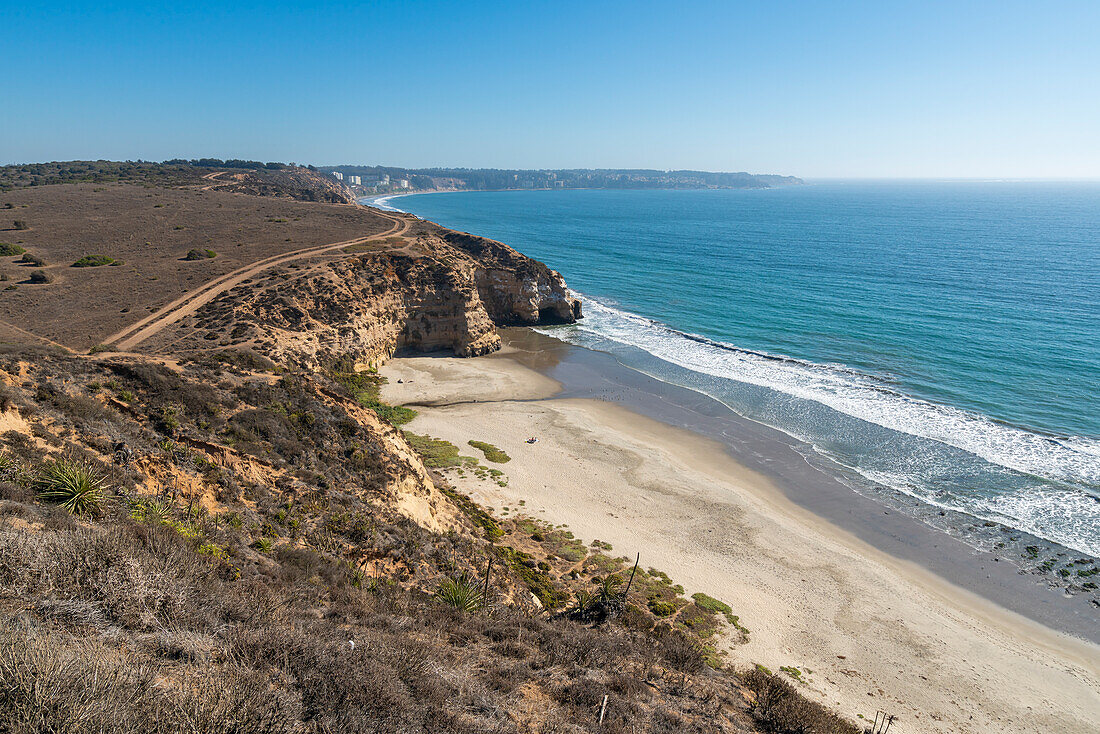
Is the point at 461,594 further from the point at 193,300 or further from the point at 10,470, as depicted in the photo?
the point at 193,300

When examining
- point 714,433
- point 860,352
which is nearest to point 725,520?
point 714,433

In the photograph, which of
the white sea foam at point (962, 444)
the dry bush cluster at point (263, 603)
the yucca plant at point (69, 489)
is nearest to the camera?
the dry bush cluster at point (263, 603)

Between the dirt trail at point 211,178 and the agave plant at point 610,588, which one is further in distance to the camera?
the dirt trail at point 211,178

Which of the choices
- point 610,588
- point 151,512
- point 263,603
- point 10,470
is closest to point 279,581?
point 263,603

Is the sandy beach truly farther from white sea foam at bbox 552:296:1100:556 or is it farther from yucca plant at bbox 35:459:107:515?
yucca plant at bbox 35:459:107:515

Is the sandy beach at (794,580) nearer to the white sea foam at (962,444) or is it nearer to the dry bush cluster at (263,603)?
the dry bush cluster at (263,603)

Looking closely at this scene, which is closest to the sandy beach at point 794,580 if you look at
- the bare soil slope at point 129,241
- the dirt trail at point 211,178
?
the bare soil slope at point 129,241
